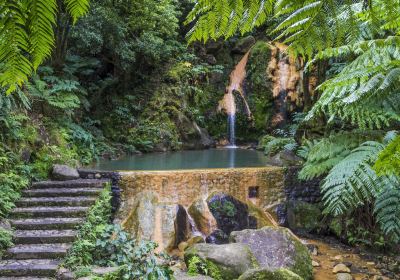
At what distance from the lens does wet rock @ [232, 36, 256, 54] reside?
14250 millimetres

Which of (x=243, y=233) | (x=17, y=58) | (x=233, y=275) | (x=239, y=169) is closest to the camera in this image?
(x=17, y=58)

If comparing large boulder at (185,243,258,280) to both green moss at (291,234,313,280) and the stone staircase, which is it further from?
the stone staircase

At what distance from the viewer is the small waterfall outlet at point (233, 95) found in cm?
1290

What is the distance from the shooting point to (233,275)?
14.0 ft

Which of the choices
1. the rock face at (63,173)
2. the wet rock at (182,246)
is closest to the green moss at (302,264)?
the wet rock at (182,246)

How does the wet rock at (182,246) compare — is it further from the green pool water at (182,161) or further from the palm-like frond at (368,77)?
the palm-like frond at (368,77)

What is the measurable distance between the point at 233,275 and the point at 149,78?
8710 mm

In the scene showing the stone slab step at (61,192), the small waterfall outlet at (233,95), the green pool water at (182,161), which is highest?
the small waterfall outlet at (233,95)

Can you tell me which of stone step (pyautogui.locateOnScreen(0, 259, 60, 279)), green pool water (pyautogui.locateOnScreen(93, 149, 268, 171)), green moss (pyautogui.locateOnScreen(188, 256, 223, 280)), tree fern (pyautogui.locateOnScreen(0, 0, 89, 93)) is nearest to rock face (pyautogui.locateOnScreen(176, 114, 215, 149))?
green pool water (pyautogui.locateOnScreen(93, 149, 268, 171))

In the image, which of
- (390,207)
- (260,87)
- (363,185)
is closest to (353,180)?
(363,185)

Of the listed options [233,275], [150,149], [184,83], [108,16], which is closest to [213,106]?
[184,83]

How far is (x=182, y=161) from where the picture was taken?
8.58 meters

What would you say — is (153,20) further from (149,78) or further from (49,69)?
(49,69)

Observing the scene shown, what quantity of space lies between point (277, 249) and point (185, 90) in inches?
309
